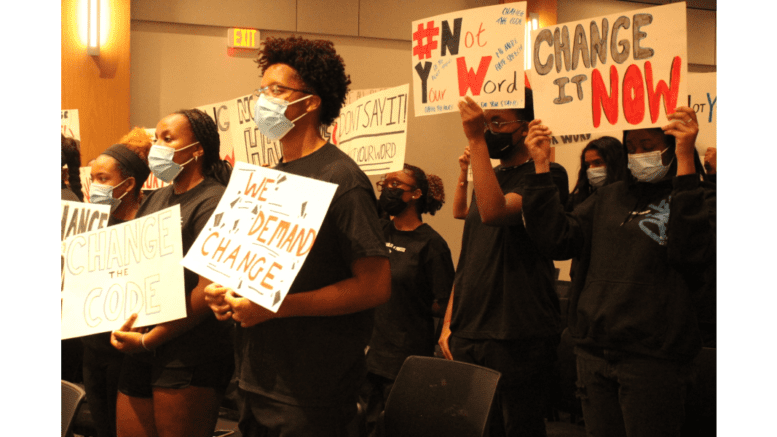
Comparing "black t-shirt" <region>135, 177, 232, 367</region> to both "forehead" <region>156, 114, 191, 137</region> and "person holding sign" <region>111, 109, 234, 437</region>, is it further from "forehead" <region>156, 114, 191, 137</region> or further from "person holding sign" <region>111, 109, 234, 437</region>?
"forehead" <region>156, 114, 191, 137</region>

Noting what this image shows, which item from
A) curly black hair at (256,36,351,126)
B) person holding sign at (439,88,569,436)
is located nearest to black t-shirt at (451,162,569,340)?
person holding sign at (439,88,569,436)

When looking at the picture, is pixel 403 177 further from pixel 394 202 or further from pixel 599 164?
pixel 599 164

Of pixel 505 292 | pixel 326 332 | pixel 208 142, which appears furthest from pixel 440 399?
pixel 208 142

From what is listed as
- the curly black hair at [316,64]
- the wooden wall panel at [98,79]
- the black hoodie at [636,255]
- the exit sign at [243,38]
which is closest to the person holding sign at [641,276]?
the black hoodie at [636,255]

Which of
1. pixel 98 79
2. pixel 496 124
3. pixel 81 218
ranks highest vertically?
pixel 98 79

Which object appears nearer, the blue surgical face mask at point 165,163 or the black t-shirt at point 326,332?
the black t-shirt at point 326,332

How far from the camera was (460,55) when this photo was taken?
2.74m

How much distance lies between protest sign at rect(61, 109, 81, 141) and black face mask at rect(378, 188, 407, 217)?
82.5 inches

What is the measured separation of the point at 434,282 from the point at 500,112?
117 cm

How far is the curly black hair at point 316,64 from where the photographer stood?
6.53ft

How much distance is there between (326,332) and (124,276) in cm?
81

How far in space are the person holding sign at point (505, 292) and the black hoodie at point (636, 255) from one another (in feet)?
0.43

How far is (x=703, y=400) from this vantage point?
2.67 meters

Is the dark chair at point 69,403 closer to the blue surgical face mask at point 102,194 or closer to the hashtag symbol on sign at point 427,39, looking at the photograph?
the blue surgical face mask at point 102,194
